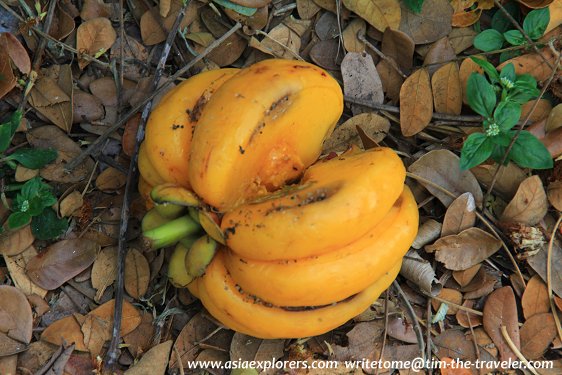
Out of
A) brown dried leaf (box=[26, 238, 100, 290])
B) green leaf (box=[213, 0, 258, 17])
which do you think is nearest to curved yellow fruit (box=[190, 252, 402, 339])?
brown dried leaf (box=[26, 238, 100, 290])

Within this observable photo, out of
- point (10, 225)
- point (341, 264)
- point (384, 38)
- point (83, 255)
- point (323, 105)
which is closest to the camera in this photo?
point (341, 264)

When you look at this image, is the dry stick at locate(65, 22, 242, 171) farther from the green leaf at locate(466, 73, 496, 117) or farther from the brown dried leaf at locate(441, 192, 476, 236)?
the brown dried leaf at locate(441, 192, 476, 236)

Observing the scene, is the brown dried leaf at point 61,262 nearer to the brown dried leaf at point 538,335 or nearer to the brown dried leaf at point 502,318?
the brown dried leaf at point 502,318

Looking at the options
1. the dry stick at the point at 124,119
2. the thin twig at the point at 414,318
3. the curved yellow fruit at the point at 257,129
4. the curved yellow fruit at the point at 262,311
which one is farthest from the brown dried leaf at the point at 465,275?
A: the dry stick at the point at 124,119

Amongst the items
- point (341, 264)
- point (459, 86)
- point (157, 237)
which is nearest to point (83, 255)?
point (157, 237)

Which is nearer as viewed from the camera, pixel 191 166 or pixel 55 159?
pixel 191 166

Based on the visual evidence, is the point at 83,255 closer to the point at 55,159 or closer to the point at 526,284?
the point at 55,159
